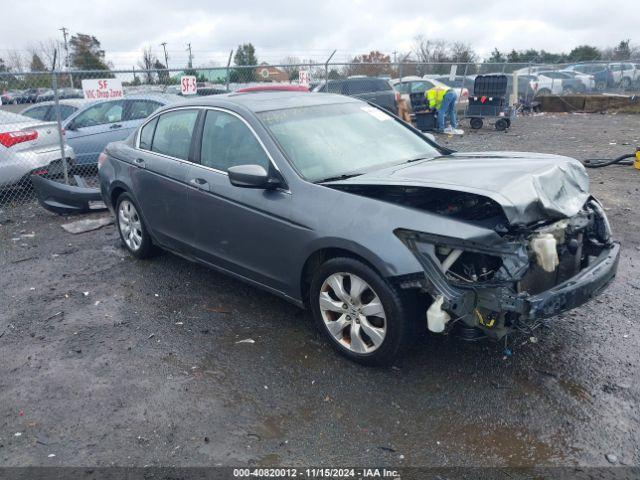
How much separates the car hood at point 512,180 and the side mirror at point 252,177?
1.58 feet

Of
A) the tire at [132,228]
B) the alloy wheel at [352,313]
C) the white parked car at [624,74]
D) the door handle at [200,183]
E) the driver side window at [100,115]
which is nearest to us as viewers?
the alloy wheel at [352,313]

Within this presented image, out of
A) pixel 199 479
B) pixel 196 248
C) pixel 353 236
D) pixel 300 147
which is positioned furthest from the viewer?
pixel 196 248

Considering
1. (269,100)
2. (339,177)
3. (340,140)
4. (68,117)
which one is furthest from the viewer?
(68,117)

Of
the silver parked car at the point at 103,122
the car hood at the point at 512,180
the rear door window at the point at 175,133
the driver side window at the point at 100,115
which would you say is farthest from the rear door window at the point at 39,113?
the car hood at the point at 512,180

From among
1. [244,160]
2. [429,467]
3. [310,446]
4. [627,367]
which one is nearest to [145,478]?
[310,446]

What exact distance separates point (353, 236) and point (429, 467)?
1.39 metres

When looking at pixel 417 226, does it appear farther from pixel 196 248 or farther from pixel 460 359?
pixel 196 248

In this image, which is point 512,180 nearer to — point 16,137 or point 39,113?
point 16,137

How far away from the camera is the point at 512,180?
3.30m

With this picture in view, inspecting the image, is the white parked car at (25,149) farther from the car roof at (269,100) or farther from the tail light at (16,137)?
the car roof at (269,100)

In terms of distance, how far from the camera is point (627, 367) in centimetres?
352

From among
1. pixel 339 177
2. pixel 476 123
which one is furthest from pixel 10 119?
pixel 476 123

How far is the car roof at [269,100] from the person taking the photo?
4.42m

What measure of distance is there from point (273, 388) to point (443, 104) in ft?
43.8
